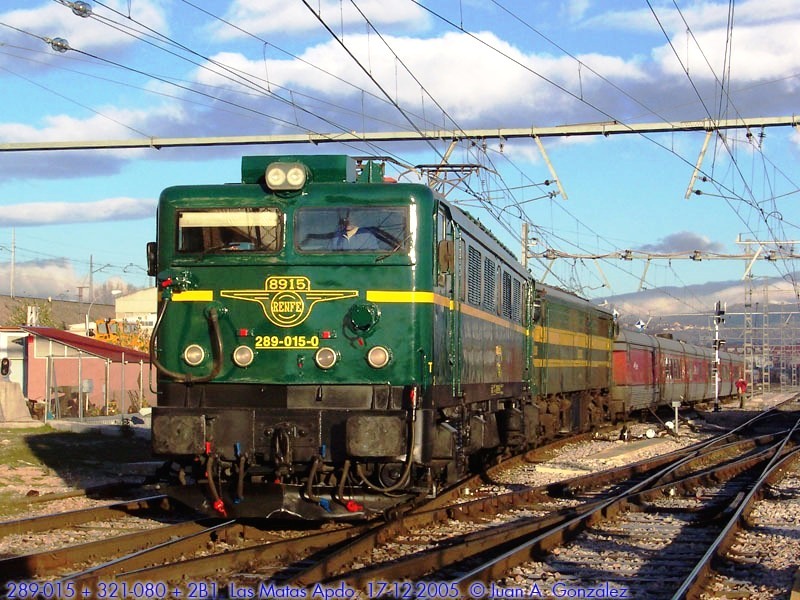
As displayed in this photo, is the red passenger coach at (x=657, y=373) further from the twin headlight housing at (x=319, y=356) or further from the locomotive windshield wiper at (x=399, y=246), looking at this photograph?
the twin headlight housing at (x=319, y=356)

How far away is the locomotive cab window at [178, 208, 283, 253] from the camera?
36.8 feet

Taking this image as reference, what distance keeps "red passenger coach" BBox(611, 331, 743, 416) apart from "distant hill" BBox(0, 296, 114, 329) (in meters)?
35.6

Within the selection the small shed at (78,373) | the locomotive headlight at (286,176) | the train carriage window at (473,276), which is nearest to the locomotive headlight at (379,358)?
the locomotive headlight at (286,176)

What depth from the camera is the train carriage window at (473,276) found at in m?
13.1

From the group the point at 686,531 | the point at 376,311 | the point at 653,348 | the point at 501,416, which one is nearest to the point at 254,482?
the point at 376,311

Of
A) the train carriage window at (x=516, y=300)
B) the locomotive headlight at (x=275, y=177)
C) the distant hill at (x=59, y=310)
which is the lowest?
the train carriage window at (x=516, y=300)

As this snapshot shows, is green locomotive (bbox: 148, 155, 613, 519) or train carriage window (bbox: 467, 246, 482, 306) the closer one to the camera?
green locomotive (bbox: 148, 155, 613, 519)

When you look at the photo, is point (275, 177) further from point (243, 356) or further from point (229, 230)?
point (243, 356)

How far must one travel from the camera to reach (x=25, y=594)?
25.3ft

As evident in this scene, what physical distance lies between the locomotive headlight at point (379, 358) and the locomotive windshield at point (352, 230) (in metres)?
1.07

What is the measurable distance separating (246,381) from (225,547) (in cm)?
167

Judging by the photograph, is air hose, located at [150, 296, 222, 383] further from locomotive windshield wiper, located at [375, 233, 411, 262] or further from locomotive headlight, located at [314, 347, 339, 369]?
locomotive windshield wiper, located at [375, 233, 411, 262]

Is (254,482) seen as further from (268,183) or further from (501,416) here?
(501,416)

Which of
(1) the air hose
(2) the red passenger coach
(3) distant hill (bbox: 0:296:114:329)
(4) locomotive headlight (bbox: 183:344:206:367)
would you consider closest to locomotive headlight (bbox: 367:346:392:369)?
(1) the air hose
